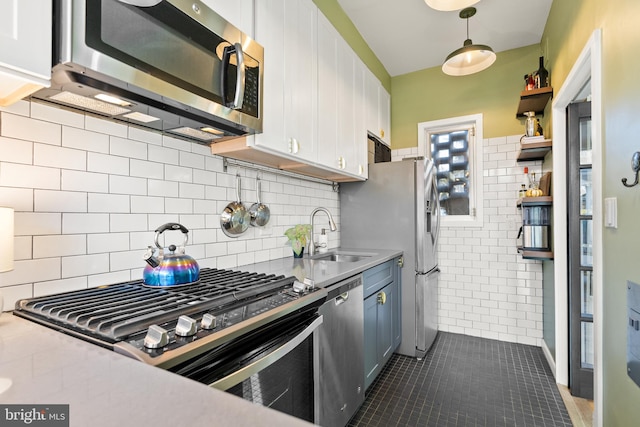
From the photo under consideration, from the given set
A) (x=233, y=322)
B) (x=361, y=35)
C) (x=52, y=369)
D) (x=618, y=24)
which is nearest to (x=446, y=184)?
(x=361, y=35)

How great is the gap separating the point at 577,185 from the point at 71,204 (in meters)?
2.85

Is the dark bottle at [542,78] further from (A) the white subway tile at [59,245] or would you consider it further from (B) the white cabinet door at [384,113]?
(A) the white subway tile at [59,245]

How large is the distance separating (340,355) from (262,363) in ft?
2.43

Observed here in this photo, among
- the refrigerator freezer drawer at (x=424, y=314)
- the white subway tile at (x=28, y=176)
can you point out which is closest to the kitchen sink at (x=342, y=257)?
the refrigerator freezer drawer at (x=424, y=314)

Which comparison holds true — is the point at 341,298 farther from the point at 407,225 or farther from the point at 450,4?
the point at 450,4

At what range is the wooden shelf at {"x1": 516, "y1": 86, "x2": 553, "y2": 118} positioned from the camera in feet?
8.16

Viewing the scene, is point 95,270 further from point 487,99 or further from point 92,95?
point 487,99

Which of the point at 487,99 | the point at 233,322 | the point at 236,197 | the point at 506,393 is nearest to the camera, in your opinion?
the point at 233,322

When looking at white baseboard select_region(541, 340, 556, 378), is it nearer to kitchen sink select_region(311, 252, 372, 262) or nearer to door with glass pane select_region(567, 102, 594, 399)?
door with glass pane select_region(567, 102, 594, 399)

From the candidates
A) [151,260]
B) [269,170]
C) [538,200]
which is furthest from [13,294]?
[538,200]

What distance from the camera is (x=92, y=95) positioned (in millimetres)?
1034

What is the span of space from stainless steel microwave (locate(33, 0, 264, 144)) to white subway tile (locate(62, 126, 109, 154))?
0.28 ft

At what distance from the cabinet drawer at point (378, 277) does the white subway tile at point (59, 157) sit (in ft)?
5.00

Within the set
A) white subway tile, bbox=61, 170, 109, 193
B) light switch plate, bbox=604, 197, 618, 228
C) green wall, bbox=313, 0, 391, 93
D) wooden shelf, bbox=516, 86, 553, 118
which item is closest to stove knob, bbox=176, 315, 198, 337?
white subway tile, bbox=61, 170, 109, 193
